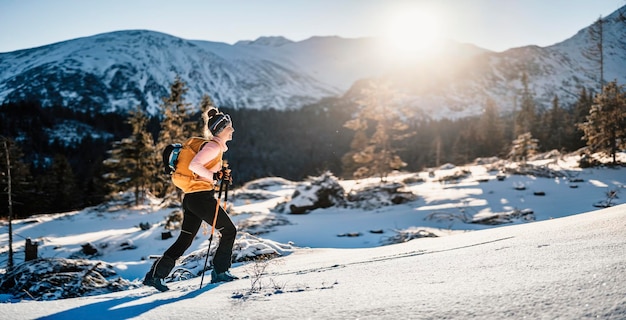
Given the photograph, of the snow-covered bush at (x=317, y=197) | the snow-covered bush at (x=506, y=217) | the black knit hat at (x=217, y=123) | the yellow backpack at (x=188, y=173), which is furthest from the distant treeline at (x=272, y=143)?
the snow-covered bush at (x=506, y=217)

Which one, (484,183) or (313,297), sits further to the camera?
(484,183)

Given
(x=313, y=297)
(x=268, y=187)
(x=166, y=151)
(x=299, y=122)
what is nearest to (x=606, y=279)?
(x=313, y=297)

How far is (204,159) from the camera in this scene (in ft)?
12.8

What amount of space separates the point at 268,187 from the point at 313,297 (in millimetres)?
23587

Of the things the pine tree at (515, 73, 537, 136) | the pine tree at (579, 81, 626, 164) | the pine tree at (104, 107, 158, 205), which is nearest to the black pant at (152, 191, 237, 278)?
the pine tree at (579, 81, 626, 164)

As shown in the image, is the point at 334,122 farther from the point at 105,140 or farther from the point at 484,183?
the point at 484,183

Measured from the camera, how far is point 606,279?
1.74 meters

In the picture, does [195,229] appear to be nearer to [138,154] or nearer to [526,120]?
[138,154]

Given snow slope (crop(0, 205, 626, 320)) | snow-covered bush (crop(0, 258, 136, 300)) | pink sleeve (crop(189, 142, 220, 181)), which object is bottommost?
snow-covered bush (crop(0, 258, 136, 300))

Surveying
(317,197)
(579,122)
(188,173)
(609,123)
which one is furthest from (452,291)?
(579,122)

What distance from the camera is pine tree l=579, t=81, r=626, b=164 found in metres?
18.0

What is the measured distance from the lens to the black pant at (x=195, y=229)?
398 centimetres

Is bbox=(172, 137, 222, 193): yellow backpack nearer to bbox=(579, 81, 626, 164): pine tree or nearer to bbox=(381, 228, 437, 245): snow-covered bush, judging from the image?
bbox=(381, 228, 437, 245): snow-covered bush

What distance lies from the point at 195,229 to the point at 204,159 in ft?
2.89
